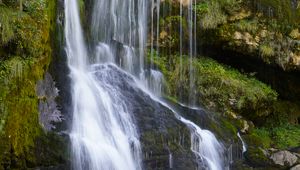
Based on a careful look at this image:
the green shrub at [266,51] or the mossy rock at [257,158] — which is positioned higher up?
the green shrub at [266,51]

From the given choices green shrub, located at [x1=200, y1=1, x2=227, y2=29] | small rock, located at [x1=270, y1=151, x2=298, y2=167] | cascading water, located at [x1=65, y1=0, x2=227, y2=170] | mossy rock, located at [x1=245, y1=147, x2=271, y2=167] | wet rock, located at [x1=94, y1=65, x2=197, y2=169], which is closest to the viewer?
cascading water, located at [x1=65, y1=0, x2=227, y2=170]

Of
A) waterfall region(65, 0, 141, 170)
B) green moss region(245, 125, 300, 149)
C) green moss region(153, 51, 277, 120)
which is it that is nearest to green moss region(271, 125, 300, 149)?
green moss region(245, 125, 300, 149)

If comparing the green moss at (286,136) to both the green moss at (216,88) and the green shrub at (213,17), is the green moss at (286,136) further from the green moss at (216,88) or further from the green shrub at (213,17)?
the green shrub at (213,17)

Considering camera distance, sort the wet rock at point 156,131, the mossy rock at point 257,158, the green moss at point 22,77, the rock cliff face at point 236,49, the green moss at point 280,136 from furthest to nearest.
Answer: the rock cliff face at point 236,49
the green moss at point 280,136
the mossy rock at point 257,158
the wet rock at point 156,131
the green moss at point 22,77

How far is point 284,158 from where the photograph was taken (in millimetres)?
10758

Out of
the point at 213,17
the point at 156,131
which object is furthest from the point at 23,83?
the point at 213,17

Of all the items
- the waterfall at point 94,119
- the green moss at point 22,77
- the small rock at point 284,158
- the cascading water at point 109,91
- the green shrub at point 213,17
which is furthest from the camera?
the green shrub at point 213,17

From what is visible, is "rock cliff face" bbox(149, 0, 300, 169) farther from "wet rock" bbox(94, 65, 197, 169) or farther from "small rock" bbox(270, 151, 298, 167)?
"wet rock" bbox(94, 65, 197, 169)

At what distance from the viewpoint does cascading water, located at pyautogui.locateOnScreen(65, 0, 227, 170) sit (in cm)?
834

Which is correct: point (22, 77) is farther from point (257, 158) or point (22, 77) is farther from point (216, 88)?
point (216, 88)

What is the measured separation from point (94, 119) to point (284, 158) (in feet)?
15.4

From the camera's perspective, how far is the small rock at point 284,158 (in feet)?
34.9

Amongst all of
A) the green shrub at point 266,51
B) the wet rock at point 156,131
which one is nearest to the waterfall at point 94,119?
the wet rock at point 156,131

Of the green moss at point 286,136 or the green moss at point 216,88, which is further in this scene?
the green moss at point 286,136
